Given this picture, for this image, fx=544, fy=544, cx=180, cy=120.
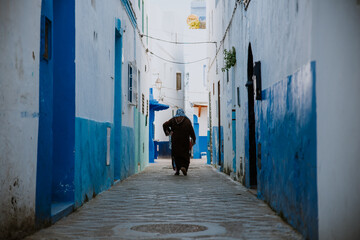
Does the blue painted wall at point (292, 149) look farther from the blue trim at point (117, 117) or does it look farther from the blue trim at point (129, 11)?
the blue trim at point (129, 11)

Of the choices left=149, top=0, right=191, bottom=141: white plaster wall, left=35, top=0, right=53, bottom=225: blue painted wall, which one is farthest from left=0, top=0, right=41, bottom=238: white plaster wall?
left=149, top=0, right=191, bottom=141: white plaster wall

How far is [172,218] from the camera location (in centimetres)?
624

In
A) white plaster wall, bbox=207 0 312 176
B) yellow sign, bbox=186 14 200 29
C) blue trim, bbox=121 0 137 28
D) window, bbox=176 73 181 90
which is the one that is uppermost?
yellow sign, bbox=186 14 200 29

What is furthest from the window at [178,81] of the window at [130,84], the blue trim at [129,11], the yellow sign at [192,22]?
the window at [130,84]

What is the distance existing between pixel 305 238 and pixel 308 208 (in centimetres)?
30

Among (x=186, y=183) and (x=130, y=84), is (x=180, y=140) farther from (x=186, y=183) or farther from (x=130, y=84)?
(x=186, y=183)

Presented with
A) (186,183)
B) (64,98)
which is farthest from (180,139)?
Answer: (64,98)

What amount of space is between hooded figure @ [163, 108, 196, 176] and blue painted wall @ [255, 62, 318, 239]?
650 cm

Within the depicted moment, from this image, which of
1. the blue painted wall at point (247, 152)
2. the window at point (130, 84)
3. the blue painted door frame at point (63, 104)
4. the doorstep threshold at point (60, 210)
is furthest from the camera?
the window at point (130, 84)

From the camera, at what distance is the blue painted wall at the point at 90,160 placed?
7.29 m

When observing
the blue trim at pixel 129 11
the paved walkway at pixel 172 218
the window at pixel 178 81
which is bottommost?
the paved walkway at pixel 172 218

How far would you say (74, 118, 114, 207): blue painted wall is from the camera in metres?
7.29

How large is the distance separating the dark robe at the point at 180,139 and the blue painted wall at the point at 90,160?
4.01 meters

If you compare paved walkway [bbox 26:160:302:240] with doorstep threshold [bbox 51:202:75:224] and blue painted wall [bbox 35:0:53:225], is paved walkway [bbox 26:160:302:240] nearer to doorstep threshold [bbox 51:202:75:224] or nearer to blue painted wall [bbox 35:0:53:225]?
doorstep threshold [bbox 51:202:75:224]
